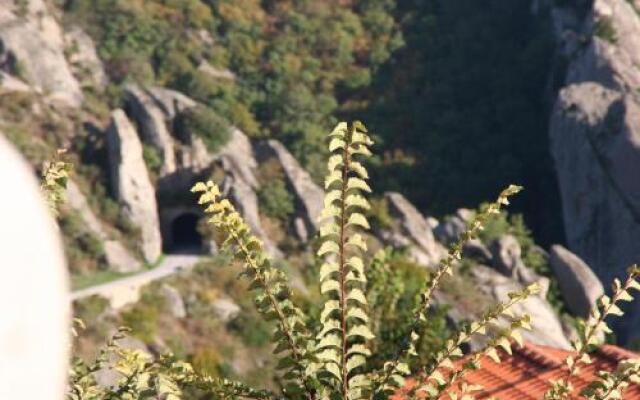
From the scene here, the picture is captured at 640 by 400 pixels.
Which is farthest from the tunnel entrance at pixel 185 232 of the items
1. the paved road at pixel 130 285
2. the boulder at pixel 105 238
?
the boulder at pixel 105 238

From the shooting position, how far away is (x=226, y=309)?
36.6 metres

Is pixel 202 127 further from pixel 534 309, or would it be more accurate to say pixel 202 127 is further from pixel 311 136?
pixel 534 309

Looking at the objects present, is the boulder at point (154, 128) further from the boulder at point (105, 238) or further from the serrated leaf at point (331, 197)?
the serrated leaf at point (331, 197)

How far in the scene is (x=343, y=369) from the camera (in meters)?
5.52

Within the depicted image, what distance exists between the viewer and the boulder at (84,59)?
52.2 m

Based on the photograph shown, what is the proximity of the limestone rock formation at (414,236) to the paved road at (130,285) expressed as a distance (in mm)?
10255

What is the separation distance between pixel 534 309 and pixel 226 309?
13.4 m

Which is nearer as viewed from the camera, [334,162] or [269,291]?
[334,162]

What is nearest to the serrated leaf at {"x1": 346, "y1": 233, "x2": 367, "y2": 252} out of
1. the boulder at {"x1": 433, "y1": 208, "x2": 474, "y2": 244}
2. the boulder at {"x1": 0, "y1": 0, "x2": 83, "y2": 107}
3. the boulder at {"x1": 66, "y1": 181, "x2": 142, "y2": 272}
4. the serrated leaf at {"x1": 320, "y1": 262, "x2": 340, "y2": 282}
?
the serrated leaf at {"x1": 320, "y1": 262, "x2": 340, "y2": 282}

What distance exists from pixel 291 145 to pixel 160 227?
10.2m

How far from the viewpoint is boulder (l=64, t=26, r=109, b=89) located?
2057 inches

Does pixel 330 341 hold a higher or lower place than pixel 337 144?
lower

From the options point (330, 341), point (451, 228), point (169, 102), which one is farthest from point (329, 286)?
point (169, 102)

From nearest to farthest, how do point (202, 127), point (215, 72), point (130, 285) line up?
point (130, 285)
point (202, 127)
point (215, 72)
